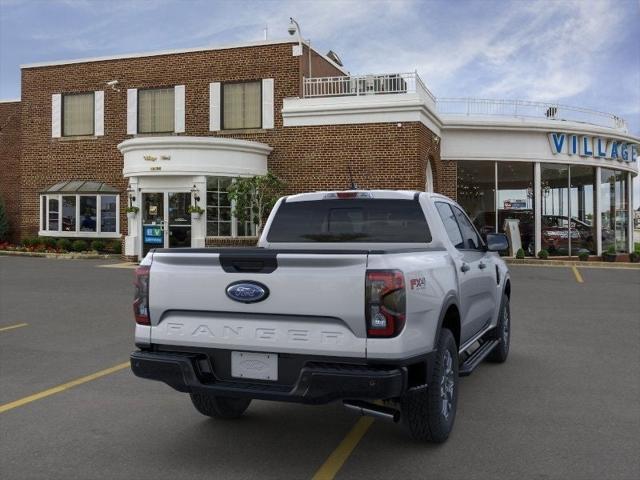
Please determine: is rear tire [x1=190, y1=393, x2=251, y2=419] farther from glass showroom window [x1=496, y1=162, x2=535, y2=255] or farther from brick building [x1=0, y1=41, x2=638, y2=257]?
glass showroom window [x1=496, y1=162, x2=535, y2=255]

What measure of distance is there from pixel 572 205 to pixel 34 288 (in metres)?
19.1

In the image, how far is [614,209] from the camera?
26203 mm

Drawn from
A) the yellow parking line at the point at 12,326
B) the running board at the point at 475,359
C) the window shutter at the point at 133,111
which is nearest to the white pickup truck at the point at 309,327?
the running board at the point at 475,359

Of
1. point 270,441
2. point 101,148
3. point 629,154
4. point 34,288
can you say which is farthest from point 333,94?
point 270,441

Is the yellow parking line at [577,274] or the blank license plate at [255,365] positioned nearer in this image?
the blank license plate at [255,365]

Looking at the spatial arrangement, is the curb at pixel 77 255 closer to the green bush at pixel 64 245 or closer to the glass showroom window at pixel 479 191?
the green bush at pixel 64 245

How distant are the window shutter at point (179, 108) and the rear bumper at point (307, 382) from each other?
20.0 metres

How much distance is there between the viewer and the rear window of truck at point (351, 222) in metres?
5.36

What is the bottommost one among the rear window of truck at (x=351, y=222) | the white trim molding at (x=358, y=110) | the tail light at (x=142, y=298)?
the tail light at (x=142, y=298)

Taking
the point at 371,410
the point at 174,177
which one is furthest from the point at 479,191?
the point at 371,410

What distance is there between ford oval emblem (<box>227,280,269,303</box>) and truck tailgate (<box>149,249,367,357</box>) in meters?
0.03

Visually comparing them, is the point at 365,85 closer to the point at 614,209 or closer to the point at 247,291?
the point at 614,209

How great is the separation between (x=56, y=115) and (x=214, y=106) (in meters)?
6.97

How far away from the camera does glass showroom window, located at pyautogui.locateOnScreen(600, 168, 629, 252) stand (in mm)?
25234
